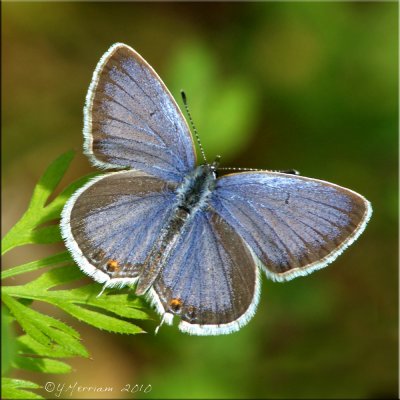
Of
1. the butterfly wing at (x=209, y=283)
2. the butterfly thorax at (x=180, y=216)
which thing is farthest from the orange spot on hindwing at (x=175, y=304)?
the butterfly thorax at (x=180, y=216)

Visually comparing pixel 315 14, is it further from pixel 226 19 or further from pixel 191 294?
pixel 191 294

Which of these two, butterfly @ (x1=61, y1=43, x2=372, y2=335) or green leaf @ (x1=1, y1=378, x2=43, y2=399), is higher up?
butterfly @ (x1=61, y1=43, x2=372, y2=335)

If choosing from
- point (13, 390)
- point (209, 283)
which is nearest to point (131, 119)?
point (209, 283)

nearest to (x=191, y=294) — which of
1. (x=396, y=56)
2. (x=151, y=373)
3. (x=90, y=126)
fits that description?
(x=90, y=126)

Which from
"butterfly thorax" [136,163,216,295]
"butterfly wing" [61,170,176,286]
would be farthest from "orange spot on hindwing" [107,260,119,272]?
"butterfly thorax" [136,163,216,295]

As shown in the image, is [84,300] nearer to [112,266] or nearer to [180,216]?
[112,266]

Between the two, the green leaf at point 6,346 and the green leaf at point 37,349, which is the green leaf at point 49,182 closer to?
Result: the green leaf at point 37,349

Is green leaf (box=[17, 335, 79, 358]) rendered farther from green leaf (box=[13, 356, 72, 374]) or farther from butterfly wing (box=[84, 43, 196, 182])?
butterfly wing (box=[84, 43, 196, 182])
